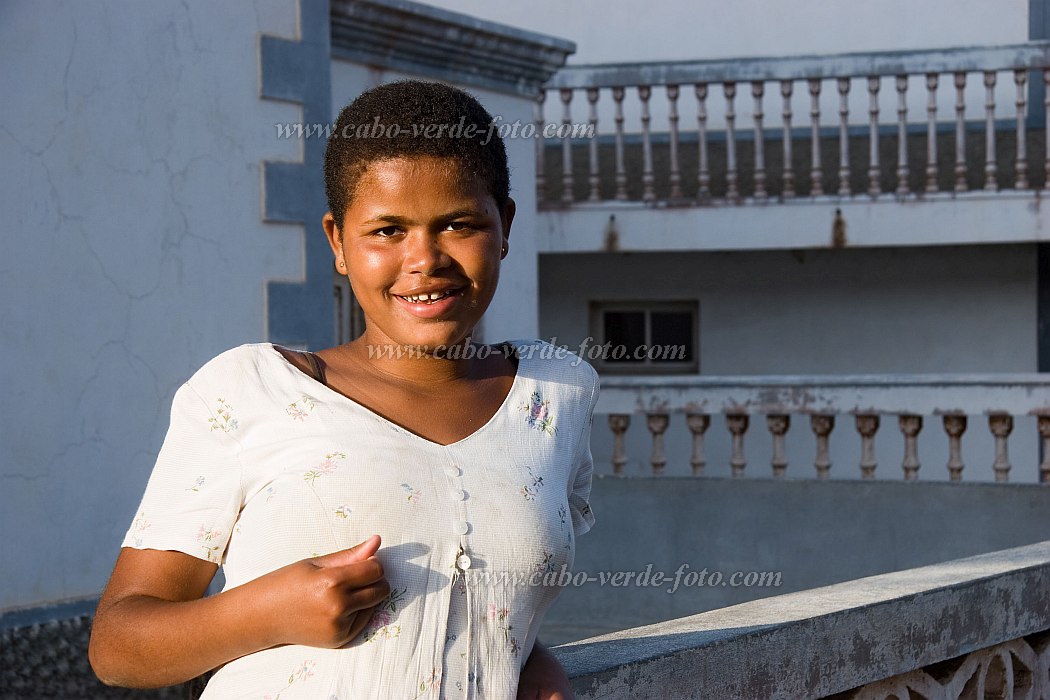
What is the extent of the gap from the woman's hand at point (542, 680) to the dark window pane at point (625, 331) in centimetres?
864

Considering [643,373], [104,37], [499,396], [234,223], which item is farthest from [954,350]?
[499,396]

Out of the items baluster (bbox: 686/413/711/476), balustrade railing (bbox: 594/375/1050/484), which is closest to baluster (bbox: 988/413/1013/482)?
balustrade railing (bbox: 594/375/1050/484)

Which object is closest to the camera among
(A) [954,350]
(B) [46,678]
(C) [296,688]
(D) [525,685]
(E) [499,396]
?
(C) [296,688]

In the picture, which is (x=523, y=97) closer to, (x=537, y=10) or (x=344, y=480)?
(x=537, y=10)

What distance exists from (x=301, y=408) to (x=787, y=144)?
7362 mm

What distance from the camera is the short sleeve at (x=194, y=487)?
1388 mm

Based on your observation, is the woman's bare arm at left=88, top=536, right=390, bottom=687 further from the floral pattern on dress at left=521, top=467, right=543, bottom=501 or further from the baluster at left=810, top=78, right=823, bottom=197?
the baluster at left=810, top=78, right=823, bottom=197

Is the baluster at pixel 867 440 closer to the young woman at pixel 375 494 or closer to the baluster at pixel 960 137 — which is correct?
the baluster at pixel 960 137

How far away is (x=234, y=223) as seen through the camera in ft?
16.1

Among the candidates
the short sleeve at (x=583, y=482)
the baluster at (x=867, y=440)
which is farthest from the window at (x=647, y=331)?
the short sleeve at (x=583, y=482)

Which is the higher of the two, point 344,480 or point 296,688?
point 344,480

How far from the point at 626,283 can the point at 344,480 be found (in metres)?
8.79

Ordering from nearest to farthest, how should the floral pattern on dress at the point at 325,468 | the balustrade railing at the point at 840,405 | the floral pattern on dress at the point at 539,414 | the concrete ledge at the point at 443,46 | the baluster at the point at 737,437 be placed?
the floral pattern on dress at the point at 325,468, the floral pattern on dress at the point at 539,414, the concrete ledge at the point at 443,46, the balustrade railing at the point at 840,405, the baluster at the point at 737,437

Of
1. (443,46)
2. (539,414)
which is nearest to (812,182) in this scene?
(443,46)
